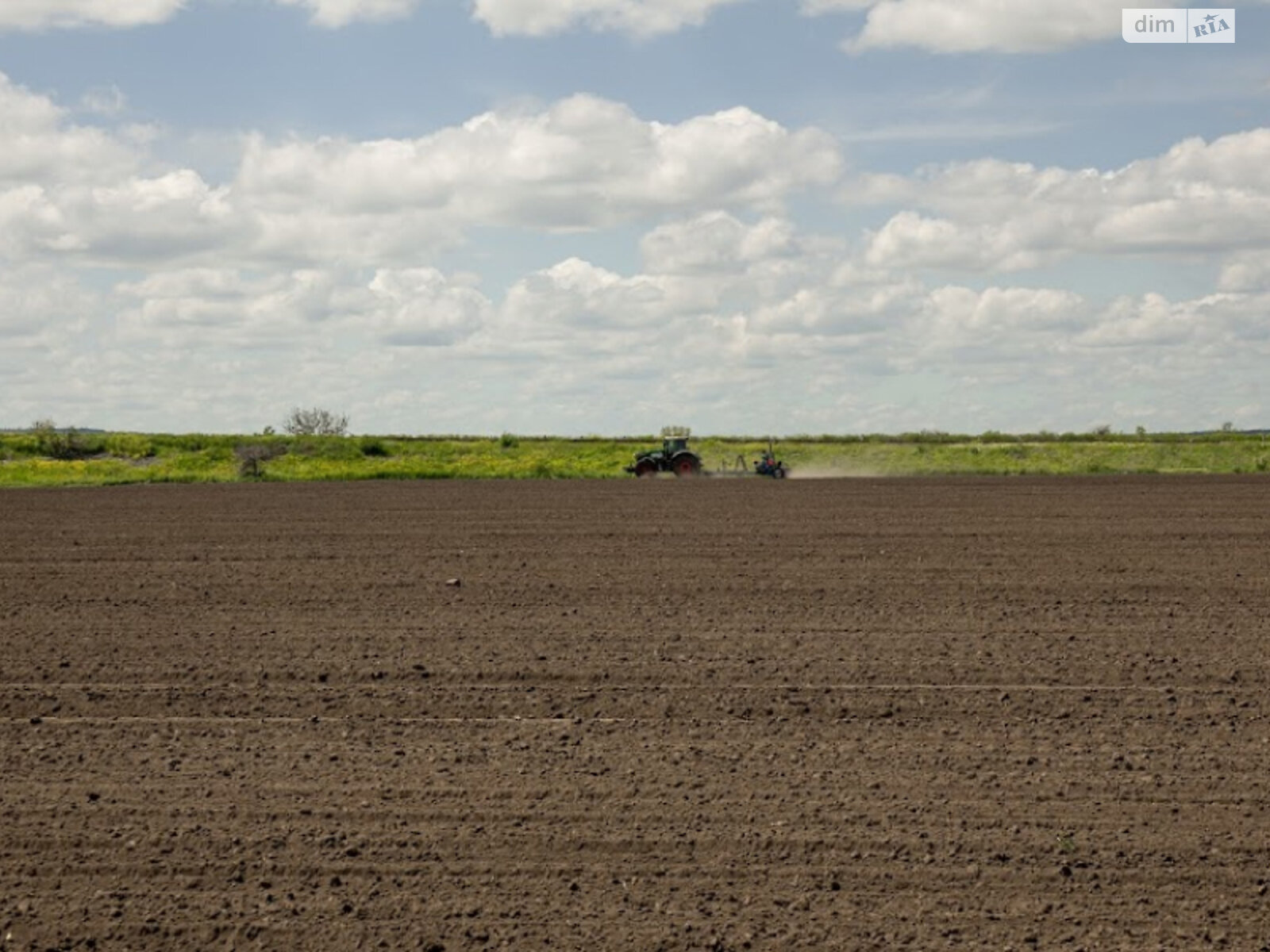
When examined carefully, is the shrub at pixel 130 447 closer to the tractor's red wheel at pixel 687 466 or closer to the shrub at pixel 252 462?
the shrub at pixel 252 462

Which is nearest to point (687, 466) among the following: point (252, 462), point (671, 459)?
point (671, 459)

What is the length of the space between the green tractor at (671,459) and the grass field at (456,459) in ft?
3.04

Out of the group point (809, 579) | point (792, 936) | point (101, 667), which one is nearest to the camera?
point (792, 936)

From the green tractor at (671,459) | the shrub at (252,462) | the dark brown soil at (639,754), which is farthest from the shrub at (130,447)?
the dark brown soil at (639,754)

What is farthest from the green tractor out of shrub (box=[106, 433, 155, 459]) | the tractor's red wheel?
shrub (box=[106, 433, 155, 459])

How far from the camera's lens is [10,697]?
11.6 m

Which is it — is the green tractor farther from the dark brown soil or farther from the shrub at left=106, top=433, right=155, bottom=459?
the shrub at left=106, top=433, right=155, bottom=459

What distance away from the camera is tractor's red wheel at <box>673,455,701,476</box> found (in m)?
44.5

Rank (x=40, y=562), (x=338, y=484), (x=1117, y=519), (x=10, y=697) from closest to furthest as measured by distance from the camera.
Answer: (x=10, y=697)
(x=40, y=562)
(x=1117, y=519)
(x=338, y=484)

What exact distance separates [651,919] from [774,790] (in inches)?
80.5

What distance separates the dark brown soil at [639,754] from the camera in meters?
6.87

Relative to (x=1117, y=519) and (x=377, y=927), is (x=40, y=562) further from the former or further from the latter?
(x=1117, y=519)

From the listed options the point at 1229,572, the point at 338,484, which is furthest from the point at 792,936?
the point at 338,484

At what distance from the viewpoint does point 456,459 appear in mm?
63875
